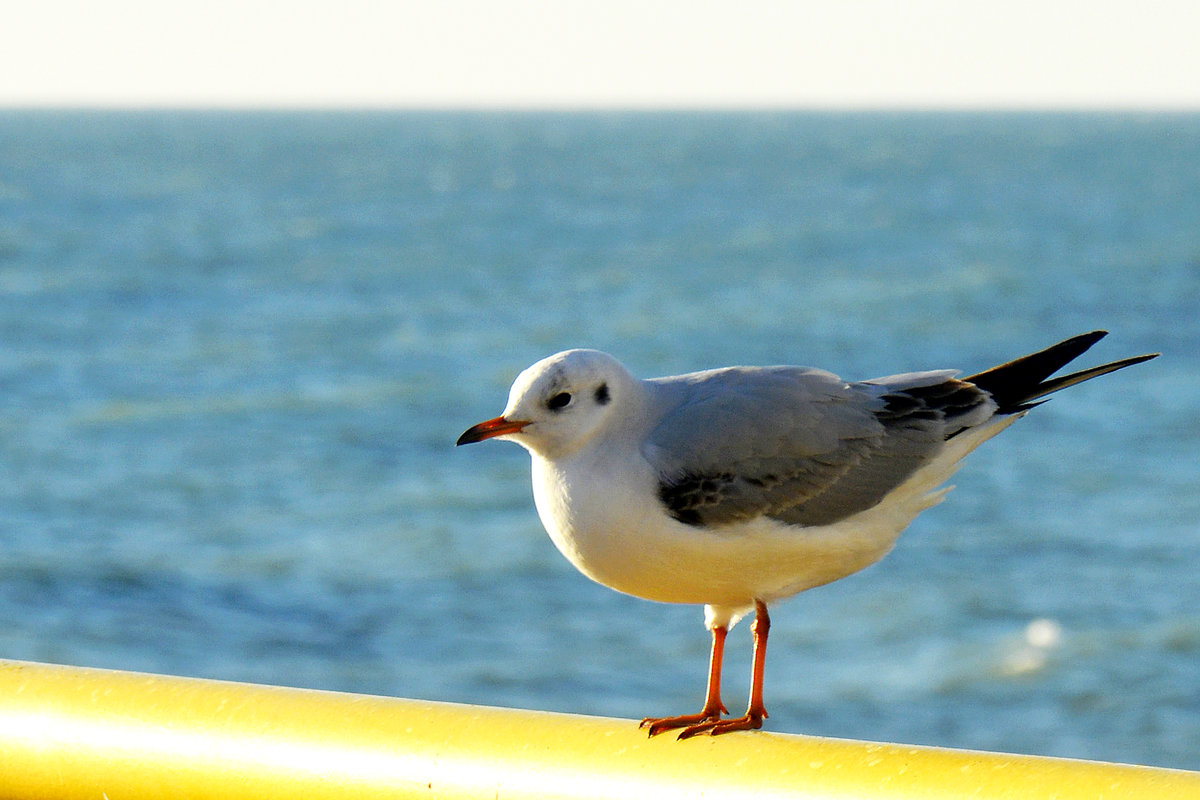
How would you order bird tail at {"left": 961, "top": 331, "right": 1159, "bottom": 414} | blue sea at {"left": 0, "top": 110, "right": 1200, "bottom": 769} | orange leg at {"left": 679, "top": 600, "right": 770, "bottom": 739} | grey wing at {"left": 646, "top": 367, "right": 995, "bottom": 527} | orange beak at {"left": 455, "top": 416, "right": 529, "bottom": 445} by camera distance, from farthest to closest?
blue sea at {"left": 0, "top": 110, "right": 1200, "bottom": 769} < bird tail at {"left": 961, "top": 331, "right": 1159, "bottom": 414} < grey wing at {"left": 646, "top": 367, "right": 995, "bottom": 527} < orange beak at {"left": 455, "top": 416, "right": 529, "bottom": 445} < orange leg at {"left": 679, "top": 600, "right": 770, "bottom": 739}

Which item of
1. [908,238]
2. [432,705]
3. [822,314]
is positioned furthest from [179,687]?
[908,238]

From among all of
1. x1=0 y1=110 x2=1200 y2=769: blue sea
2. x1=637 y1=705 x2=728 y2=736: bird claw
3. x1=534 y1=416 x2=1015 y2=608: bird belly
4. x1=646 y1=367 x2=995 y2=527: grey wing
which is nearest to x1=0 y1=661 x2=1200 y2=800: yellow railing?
x1=637 y1=705 x2=728 y2=736: bird claw

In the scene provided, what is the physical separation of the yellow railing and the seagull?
0.74 feet

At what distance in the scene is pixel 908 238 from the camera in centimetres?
6400

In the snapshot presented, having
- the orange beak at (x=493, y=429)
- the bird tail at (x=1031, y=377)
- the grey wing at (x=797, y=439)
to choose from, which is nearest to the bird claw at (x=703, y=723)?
the grey wing at (x=797, y=439)

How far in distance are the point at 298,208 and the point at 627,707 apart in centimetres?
6443

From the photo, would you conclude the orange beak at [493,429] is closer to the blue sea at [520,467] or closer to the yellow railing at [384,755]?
the yellow railing at [384,755]

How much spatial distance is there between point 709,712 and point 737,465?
47 centimetres

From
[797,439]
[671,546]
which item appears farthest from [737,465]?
[671,546]

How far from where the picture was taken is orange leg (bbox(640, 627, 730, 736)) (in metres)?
2.66

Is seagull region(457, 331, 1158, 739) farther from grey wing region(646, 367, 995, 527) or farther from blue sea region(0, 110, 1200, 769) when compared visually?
blue sea region(0, 110, 1200, 769)

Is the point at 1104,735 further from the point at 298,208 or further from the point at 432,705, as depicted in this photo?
the point at 298,208

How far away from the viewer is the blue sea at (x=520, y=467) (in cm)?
1642

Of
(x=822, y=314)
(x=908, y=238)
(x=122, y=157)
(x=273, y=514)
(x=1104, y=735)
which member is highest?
(x=122, y=157)
